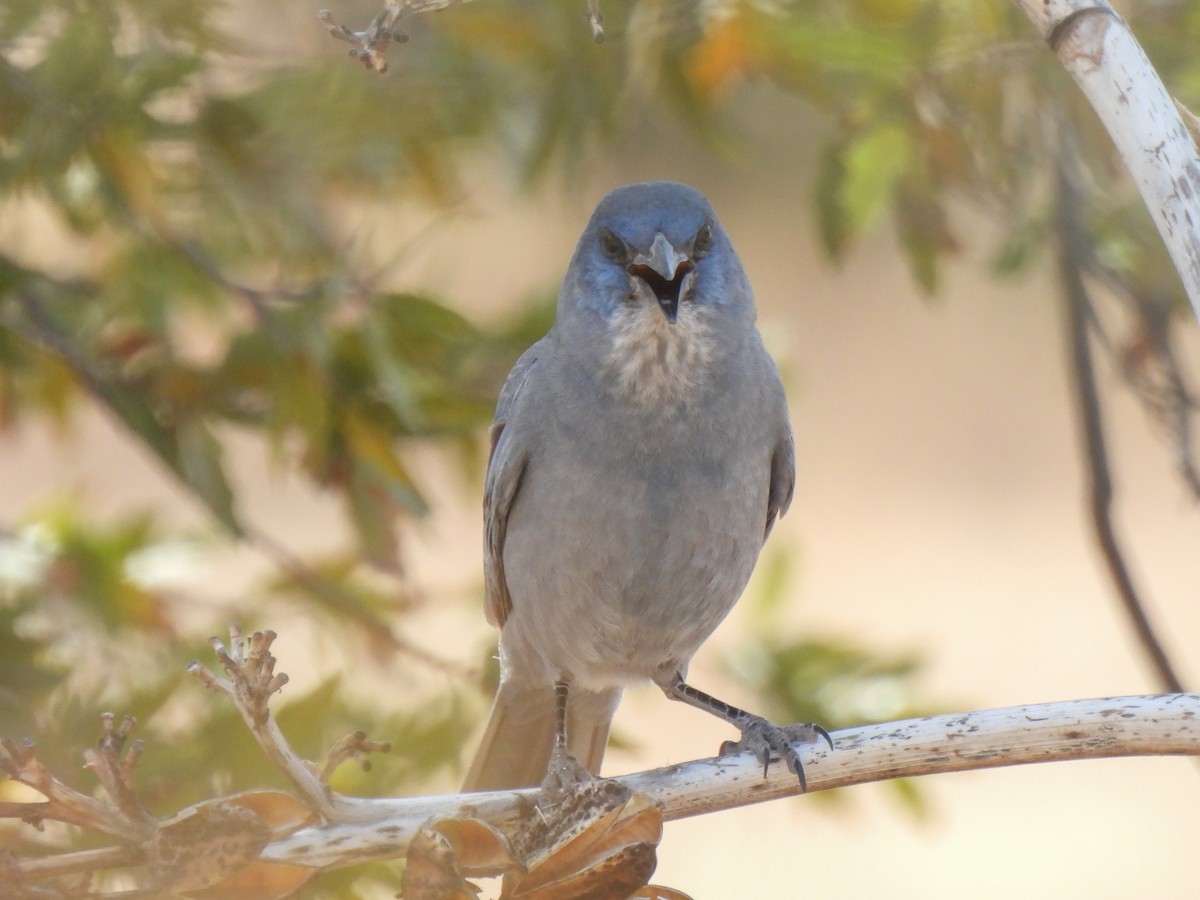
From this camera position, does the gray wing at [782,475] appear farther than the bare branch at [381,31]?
Yes

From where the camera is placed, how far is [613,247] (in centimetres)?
310

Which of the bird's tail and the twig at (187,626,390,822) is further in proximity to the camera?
the bird's tail

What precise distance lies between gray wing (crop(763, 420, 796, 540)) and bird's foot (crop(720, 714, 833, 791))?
50 centimetres

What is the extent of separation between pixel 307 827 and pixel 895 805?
2057mm

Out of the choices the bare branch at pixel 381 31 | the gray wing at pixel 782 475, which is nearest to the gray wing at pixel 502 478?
the gray wing at pixel 782 475

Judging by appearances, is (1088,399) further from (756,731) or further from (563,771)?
(563,771)

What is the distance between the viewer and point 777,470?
11.6 feet

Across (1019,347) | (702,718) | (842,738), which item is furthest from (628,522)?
(1019,347)

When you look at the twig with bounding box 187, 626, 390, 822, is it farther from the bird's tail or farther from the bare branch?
the bird's tail

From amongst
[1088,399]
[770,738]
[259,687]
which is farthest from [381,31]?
[1088,399]

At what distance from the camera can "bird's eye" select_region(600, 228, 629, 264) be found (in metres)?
3.07

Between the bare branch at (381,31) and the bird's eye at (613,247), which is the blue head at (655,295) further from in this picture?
the bare branch at (381,31)

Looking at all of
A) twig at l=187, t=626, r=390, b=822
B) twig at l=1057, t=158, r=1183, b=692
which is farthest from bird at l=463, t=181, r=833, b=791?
twig at l=187, t=626, r=390, b=822

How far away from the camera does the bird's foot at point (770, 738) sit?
9.55 ft
